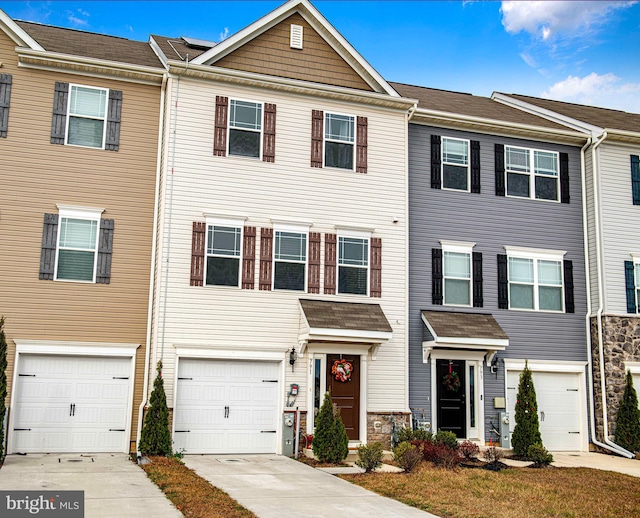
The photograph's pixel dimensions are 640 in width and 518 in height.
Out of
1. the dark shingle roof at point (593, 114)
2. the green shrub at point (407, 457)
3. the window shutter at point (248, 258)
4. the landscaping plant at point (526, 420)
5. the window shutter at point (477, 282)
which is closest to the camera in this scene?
the green shrub at point (407, 457)

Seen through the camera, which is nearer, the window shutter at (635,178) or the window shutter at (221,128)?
the window shutter at (221,128)

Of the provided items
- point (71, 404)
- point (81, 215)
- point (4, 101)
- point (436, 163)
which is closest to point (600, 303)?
point (436, 163)

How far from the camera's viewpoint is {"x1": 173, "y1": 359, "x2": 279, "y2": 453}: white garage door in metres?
15.3

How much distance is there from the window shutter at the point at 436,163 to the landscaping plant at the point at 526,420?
16.9ft

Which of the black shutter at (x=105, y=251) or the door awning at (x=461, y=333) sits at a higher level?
the black shutter at (x=105, y=251)

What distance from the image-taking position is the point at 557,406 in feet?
60.8

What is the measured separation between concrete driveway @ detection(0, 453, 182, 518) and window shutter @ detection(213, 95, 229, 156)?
6.93 meters

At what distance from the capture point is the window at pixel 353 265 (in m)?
16.8

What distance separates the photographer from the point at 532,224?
19094 mm

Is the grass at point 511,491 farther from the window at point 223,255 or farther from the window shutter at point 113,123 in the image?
the window shutter at point 113,123

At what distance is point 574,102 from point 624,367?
923 centimetres

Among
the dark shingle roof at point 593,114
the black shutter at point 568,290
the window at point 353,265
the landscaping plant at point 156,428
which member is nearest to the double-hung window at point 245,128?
the window at point 353,265

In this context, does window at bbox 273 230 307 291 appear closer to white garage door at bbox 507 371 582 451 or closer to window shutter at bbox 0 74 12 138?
white garage door at bbox 507 371 582 451

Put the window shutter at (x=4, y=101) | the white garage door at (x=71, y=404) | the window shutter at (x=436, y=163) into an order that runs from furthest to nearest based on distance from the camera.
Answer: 1. the window shutter at (x=436, y=163)
2. the window shutter at (x=4, y=101)
3. the white garage door at (x=71, y=404)
